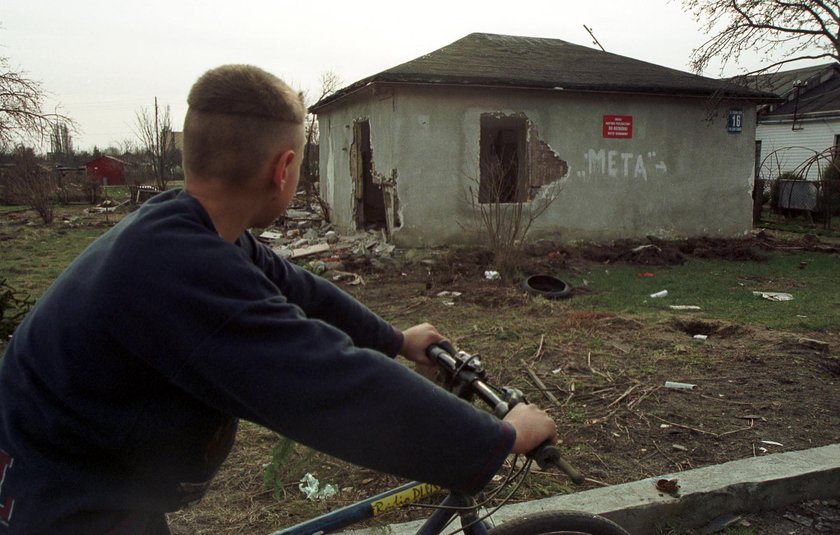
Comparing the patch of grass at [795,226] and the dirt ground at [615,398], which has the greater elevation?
the dirt ground at [615,398]

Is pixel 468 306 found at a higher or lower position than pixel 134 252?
lower

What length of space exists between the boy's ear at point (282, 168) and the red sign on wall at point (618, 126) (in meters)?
13.3

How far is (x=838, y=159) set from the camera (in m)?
20.1

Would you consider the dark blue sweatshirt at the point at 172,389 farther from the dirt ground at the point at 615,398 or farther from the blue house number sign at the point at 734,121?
the blue house number sign at the point at 734,121

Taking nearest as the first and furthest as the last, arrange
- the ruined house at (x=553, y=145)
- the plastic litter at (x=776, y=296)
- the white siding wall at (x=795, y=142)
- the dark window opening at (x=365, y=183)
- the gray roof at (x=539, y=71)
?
the plastic litter at (x=776, y=296) < the gray roof at (x=539, y=71) < the ruined house at (x=553, y=145) < the dark window opening at (x=365, y=183) < the white siding wall at (x=795, y=142)

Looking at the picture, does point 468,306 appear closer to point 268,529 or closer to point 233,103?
point 268,529

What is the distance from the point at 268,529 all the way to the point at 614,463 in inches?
76.0

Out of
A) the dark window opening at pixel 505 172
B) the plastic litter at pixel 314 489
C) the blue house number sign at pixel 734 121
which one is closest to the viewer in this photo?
the plastic litter at pixel 314 489

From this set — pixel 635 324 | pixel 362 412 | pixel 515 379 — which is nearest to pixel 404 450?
pixel 362 412

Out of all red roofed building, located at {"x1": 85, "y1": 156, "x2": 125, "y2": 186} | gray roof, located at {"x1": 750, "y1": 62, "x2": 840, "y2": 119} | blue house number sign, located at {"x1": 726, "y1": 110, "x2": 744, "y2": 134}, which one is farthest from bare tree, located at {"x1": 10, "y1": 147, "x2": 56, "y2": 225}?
red roofed building, located at {"x1": 85, "y1": 156, "x2": 125, "y2": 186}

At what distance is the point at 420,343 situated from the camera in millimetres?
1896

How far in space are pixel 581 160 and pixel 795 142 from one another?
21610mm

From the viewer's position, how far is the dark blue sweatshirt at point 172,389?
1199 mm

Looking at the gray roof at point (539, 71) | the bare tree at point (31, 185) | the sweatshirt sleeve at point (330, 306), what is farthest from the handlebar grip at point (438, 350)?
the bare tree at point (31, 185)
